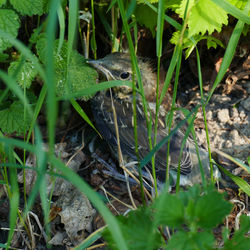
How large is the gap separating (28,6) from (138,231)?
6.31ft

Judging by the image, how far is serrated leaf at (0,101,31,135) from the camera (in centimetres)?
326

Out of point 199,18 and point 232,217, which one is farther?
point 232,217

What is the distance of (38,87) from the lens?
407 centimetres

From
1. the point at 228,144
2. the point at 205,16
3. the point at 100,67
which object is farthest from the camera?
the point at 228,144

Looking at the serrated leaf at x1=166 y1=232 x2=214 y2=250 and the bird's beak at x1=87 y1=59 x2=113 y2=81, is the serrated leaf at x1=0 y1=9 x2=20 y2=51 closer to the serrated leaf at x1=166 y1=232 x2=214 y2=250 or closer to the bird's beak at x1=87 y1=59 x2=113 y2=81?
the bird's beak at x1=87 y1=59 x2=113 y2=81

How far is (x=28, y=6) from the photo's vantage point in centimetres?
308

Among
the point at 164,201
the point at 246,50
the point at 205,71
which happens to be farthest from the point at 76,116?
the point at 164,201

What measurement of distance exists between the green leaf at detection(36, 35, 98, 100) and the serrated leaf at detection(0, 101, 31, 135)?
0.33 metres

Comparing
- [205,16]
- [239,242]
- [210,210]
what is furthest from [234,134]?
[210,210]

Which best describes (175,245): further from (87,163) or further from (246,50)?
(246,50)

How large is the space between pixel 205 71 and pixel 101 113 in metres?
1.16

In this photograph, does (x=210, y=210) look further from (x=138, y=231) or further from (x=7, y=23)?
(x=7, y=23)

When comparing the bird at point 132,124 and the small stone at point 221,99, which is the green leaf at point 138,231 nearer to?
the bird at point 132,124

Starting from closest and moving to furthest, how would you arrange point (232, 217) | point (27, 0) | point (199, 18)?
point (199, 18) < point (27, 0) < point (232, 217)
